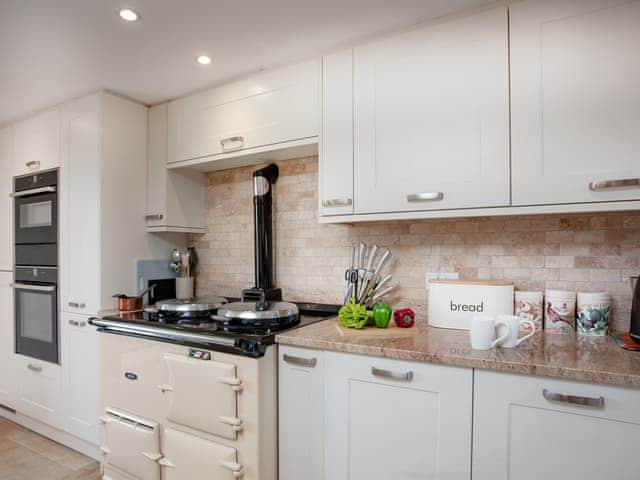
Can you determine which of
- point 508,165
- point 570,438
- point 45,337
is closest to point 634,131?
point 508,165

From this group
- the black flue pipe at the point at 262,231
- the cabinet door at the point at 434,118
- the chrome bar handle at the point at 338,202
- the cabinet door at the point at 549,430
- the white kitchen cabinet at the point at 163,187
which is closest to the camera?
the cabinet door at the point at 549,430

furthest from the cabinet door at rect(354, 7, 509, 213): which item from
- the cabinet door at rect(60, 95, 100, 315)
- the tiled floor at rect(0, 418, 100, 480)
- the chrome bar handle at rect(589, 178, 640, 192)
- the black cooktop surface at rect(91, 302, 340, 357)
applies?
the tiled floor at rect(0, 418, 100, 480)

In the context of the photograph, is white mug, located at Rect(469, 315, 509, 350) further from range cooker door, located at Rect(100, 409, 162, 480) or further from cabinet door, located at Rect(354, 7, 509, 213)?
range cooker door, located at Rect(100, 409, 162, 480)

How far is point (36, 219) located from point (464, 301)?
9.04 feet

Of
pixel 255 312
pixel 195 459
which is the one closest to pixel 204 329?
pixel 255 312

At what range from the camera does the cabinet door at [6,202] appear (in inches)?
112

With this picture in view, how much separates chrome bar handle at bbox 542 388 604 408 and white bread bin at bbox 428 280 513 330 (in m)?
0.50

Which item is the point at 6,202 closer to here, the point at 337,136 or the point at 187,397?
the point at 187,397

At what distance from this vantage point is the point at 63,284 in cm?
246

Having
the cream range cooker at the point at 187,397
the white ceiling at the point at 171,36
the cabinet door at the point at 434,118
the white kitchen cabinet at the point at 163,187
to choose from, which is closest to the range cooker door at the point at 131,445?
the cream range cooker at the point at 187,397

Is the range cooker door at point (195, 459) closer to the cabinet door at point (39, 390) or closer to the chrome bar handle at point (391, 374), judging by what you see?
the chrome bar handle at point (391, 374)

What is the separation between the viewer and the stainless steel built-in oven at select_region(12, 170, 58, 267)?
2529 mm

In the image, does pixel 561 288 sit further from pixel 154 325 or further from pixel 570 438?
pixel 154 325

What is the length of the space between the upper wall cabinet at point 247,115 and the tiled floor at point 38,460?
6.23ft
